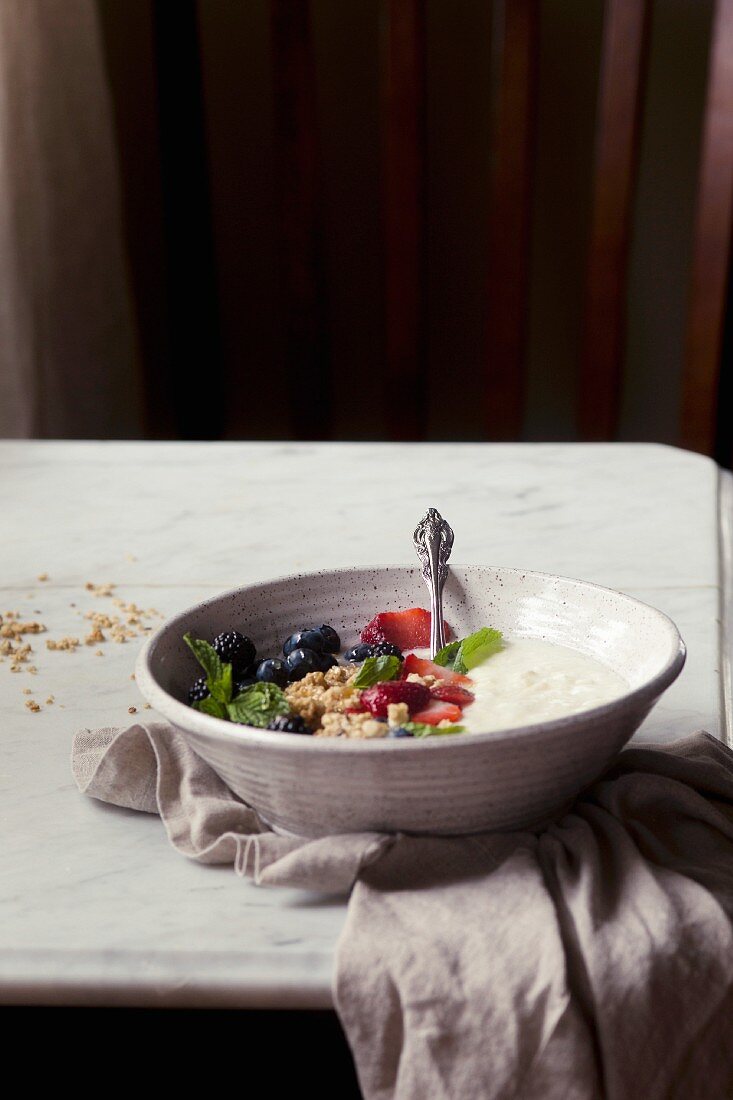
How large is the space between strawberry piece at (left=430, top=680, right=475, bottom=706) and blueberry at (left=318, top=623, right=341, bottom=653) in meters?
0.13

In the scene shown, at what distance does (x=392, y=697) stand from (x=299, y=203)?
7.33 feet

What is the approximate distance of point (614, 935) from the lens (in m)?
0.61

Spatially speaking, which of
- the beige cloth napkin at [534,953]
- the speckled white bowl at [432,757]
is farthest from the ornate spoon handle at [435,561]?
the beige cloth napkin at [534,953]

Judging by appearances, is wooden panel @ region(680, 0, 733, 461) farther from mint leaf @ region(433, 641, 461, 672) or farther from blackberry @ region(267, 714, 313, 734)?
blackberry @ region(267, 714, 313, 734)

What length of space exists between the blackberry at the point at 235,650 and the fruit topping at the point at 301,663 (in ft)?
0.09

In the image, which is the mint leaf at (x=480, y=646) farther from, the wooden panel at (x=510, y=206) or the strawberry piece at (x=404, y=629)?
the wooden panel at (x=510, y=206)

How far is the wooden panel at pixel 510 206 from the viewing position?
2.49m

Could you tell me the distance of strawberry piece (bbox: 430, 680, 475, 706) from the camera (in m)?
0.77

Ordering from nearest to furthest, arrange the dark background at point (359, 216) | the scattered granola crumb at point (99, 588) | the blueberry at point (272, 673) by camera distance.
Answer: the blueberry at point (272, 673) < the scattered granola crumb at point (99, 588) < the dark background at point (359, 216)

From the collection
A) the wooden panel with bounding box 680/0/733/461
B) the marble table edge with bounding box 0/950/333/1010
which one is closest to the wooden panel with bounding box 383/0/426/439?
the wooden panel with bounding box 680/0/733/461

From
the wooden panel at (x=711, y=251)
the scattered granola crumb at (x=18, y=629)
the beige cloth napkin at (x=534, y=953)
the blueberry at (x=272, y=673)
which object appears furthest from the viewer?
the wooden panel at (x=711, y=251)

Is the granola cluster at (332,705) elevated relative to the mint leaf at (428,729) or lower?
A: lower

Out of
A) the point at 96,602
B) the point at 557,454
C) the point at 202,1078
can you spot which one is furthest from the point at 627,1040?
the point at 557,454

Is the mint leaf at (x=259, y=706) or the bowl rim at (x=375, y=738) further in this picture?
the mint leaf at (x=259, y=706)
